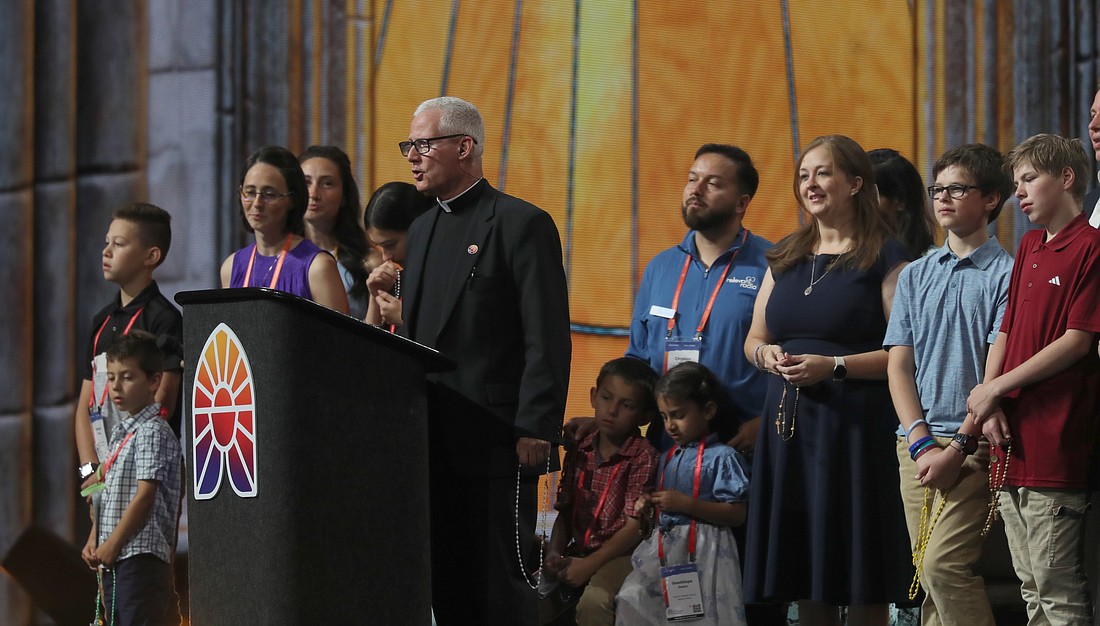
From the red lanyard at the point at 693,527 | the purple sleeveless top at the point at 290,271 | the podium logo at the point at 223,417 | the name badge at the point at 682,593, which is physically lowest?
the name badge at the point at 682,593

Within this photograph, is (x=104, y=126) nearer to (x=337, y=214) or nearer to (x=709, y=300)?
(x=337, y=214)

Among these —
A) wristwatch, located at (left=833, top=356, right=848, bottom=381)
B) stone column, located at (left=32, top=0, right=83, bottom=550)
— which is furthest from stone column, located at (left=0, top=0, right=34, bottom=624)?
wristwatch, located at (left=833, top=356, right=848, bottom=381)

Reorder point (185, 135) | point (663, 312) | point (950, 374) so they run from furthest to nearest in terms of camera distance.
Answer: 1. point (185, 135)
2. point (663, 312)
3. point (950, 374)

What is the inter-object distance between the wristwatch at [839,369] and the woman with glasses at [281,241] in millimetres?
1561

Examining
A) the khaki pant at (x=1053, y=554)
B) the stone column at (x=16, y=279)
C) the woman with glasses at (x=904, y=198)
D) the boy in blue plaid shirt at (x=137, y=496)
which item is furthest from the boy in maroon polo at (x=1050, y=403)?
the stone column at (x=16, y=279)

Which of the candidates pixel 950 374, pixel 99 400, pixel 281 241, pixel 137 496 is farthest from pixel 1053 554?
pixel 99 400

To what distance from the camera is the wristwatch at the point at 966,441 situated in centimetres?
351

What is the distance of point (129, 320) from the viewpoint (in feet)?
15.3

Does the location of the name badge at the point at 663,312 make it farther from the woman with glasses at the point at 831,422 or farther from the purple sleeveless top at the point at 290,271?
the purple sleeveless top at the point at 290,271

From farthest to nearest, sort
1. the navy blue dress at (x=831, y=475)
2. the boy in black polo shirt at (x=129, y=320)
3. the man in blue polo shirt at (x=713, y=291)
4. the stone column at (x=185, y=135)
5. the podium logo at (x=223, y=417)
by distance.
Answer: the stone column at (x=185, y=135) → the boy in black polo shirt at (x=129, y=320) → the man in blue polo shirt at (x=713, y=291) → the navy blue dress at (x=831, y=475) → the podium logo at (x=223, y=417)

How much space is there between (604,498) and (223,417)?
192cm

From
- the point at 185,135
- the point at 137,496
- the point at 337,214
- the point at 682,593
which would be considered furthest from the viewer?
the point at 185,135

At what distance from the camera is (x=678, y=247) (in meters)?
4.78

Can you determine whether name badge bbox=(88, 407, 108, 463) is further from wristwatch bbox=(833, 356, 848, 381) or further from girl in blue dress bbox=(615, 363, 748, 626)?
wristwatch bbox=(833, 356, 848, 381)
